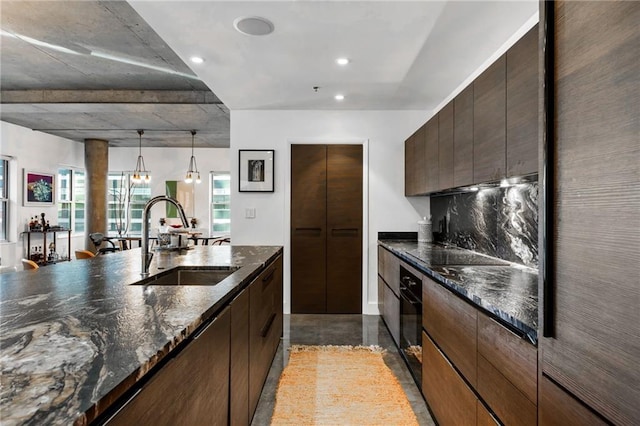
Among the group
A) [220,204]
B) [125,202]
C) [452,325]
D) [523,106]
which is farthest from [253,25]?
[125,202]

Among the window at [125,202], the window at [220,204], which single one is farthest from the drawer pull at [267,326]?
the window at [125,202]

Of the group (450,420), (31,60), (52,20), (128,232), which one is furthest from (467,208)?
(128,232)

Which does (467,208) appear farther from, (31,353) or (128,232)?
(128,232)

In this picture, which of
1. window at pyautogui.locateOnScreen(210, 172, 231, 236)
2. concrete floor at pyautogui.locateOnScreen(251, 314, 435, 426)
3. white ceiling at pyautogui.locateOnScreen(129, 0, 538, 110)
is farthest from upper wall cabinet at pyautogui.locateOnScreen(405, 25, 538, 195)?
window at pyautogui.locateOnScreen(210, 172, 231, 236)

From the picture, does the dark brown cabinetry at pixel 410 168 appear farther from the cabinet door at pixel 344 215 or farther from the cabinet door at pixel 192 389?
the cabinet door at pixel 192 389

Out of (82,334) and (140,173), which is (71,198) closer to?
(140,173)

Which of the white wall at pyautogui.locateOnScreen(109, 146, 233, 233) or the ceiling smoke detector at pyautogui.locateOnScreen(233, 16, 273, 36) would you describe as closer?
the ceiling smoke detector at pyautogui.locateOnScreen(233, 16, 273, 36)

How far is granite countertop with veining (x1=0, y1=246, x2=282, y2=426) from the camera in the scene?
1.88 ft

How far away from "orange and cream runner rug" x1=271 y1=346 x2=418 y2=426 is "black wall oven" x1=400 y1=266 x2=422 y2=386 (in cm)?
18

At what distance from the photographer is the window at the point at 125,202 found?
28.2 feet

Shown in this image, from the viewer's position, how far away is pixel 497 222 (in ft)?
Result: 8.71

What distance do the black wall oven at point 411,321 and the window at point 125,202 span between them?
7511mm

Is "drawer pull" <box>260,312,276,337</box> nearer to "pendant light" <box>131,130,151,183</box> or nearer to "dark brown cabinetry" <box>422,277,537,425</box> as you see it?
"dark brown cabinetry" <box>422,277,537,425</box>

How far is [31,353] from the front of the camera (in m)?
0.76
